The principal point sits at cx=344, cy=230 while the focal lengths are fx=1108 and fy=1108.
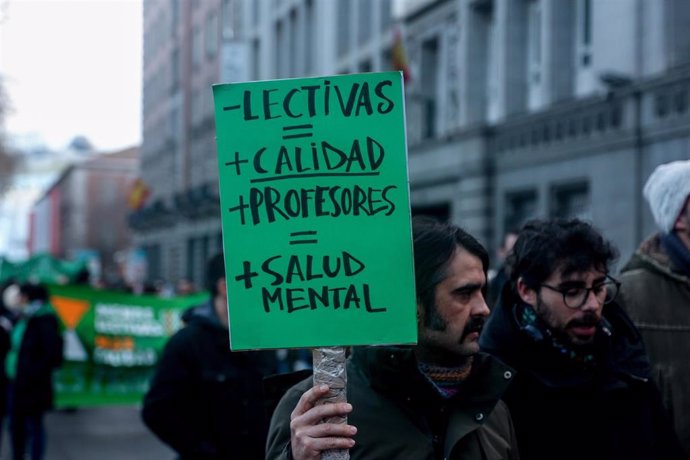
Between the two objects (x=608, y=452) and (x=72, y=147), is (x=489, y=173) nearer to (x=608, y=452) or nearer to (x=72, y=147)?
(x=608, y=452)

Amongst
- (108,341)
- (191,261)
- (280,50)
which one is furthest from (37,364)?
(191,261)

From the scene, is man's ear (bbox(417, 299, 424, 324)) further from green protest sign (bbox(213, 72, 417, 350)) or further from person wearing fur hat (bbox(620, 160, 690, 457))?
person wearing fur hat (bbox(620, 160, 690, 457))

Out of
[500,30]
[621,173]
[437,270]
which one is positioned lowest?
[437,270]

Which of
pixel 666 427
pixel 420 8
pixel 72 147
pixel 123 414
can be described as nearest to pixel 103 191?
pixel 72 147

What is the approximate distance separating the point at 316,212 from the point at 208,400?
2634 mm

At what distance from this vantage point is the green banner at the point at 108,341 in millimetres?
12961

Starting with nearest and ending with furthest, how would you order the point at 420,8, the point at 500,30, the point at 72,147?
the point at 500,30 < the point at 420,8 < the point at 72,147

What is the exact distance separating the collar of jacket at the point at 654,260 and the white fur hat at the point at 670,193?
70 millimetres

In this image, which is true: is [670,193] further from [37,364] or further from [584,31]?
[584,31]

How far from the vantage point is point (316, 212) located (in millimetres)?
2770

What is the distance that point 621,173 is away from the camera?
15.7m

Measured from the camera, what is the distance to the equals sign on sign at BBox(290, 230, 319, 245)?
9.07 feet

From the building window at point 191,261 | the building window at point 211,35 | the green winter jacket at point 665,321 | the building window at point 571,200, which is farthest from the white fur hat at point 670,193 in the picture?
the building window at point 191,261

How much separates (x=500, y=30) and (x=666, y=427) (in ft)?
55.0
